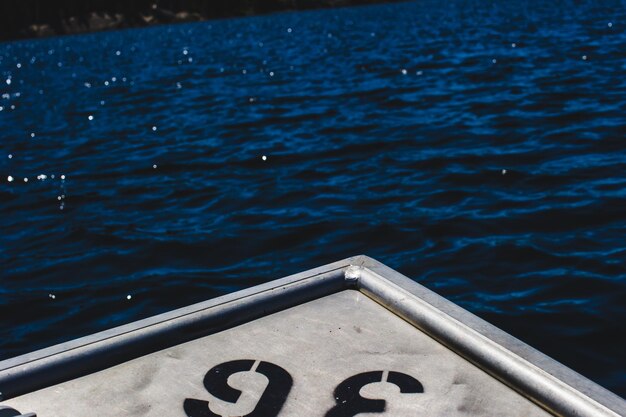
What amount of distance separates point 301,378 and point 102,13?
72.3 m

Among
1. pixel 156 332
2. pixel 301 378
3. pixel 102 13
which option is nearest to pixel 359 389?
pixel 301 378

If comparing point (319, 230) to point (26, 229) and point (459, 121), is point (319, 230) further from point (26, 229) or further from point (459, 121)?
point (459, 121)

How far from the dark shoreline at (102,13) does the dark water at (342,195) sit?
177ft

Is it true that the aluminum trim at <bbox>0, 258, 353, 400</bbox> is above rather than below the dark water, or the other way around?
above

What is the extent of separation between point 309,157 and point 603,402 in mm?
7593

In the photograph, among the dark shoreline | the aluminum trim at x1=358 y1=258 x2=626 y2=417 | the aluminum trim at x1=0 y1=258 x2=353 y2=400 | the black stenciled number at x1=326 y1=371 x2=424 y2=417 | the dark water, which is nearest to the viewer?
the aluminum trim at x1=358 y1=258 x2=626 y2=417

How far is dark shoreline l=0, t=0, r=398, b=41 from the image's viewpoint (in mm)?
66750

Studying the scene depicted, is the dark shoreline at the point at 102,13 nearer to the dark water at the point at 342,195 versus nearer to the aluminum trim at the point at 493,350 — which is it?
the dark water at the point at 342,195

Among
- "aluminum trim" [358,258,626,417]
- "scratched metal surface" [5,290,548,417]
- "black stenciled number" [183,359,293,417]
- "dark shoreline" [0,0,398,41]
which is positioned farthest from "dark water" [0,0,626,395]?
"dark shoreline" [0,0,398,41]

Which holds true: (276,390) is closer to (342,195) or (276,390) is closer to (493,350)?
(493,350)

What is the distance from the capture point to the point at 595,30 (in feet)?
69.9

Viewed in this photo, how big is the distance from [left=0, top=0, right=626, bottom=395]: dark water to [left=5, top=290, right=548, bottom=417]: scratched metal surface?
5.66 ft

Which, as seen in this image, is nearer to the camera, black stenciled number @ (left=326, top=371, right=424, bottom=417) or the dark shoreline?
black stenciled number @ (left=326, top=371, right=424, bottom=417)

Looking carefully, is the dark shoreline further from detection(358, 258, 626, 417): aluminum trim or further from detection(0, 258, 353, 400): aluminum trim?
detection(358, 258, 626, 417): aluminum trim
